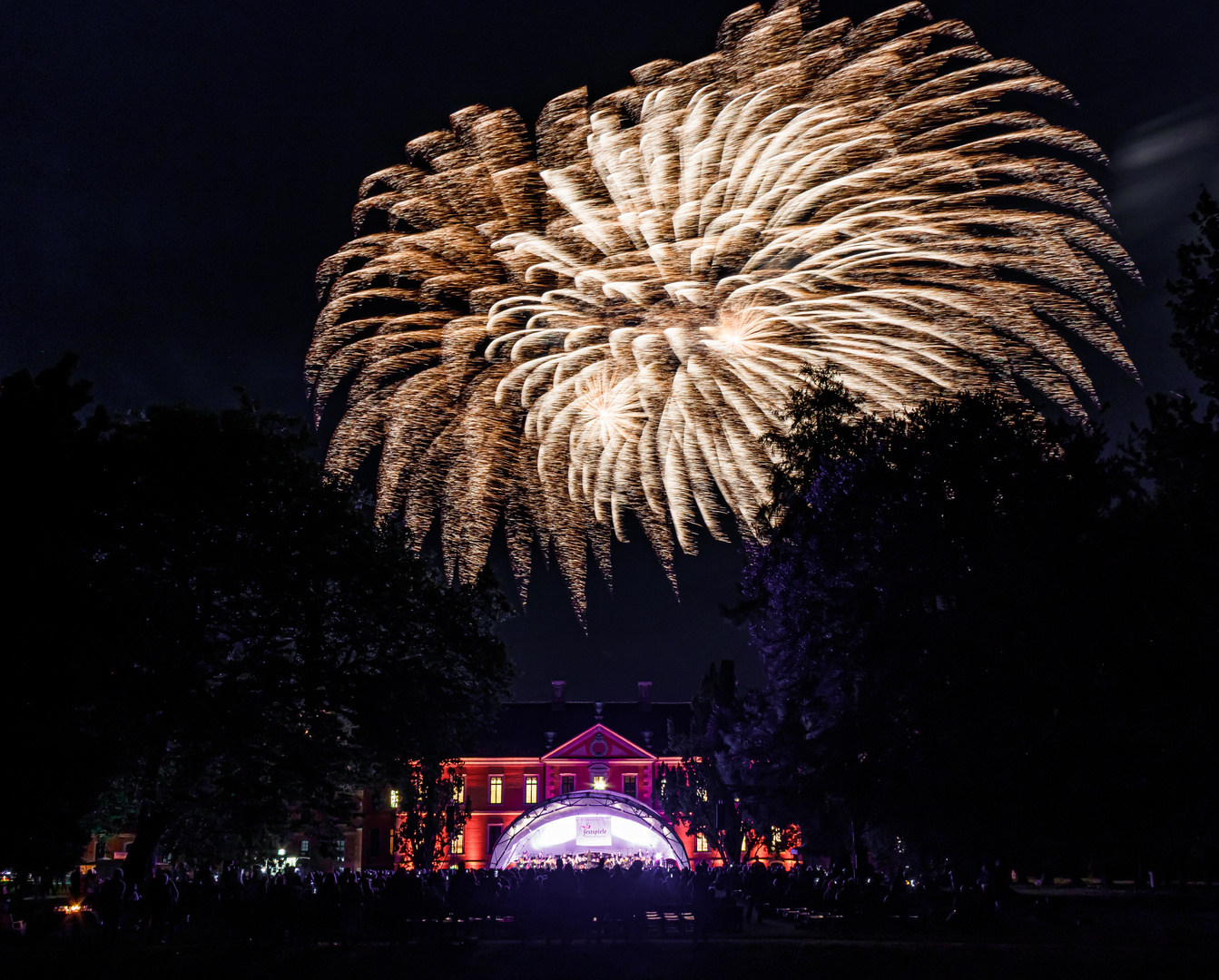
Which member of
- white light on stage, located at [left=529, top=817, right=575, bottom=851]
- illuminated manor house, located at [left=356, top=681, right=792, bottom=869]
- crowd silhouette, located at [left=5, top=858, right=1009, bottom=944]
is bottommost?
crowd silhouette, located at [left=5, top=858, right=1009, bottom=944]

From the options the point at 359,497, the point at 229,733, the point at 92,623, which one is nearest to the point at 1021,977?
the point at 92,623

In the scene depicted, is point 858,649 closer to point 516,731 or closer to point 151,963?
point 151,963

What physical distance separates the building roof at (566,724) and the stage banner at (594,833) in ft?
108

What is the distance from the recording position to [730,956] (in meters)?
22.6

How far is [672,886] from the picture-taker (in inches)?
1523

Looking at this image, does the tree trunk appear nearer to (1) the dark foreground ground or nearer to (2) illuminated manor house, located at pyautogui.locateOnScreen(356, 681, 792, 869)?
(1) the dark foreground ground

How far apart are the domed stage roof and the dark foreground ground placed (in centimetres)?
2266

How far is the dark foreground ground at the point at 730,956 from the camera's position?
19406mm

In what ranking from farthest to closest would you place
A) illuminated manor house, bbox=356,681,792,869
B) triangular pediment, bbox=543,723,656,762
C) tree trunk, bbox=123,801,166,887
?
triangular pediment, bbox=543,723,656,762, illuminated manor house, bbox=356,681,792,869, tree trunk, bbox=123,801,166,887

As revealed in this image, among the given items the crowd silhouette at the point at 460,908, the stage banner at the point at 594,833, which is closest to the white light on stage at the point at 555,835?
the stage banner at the point at 594,833

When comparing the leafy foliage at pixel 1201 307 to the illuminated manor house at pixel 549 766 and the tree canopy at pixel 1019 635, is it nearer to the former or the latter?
the tree canopy at pixel 1019 635

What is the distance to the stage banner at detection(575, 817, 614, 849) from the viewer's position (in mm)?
54359

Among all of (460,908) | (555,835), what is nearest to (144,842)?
(460,908)

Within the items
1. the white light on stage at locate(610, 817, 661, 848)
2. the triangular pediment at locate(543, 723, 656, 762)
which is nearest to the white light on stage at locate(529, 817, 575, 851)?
the white light on stage at locate(610, 817, 661, 848)
